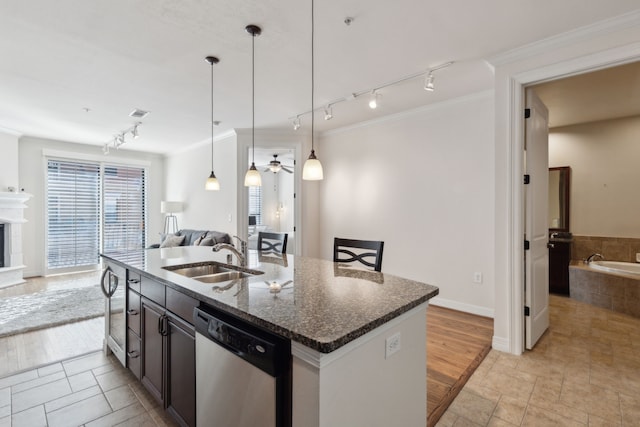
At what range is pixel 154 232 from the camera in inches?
280

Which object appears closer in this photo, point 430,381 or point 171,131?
point 430,381

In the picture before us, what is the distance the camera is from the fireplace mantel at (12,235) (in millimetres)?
4961

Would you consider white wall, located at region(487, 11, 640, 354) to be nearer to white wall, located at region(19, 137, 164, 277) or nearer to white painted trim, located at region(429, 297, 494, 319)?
white painted trim, located at region(429, 297, 494, 319)

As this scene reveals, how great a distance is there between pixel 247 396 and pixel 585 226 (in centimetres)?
547

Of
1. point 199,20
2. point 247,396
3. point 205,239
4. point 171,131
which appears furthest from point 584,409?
point 171,131

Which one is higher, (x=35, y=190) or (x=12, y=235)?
(x=35, y=190)

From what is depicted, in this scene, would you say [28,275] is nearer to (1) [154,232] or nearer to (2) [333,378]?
(1) [154,232]

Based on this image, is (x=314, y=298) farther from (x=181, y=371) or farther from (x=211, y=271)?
(x=211, y=271)

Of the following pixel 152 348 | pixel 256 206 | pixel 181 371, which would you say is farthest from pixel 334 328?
pixel 256 206

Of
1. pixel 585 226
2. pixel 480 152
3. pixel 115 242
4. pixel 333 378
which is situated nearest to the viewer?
pixel 333 378

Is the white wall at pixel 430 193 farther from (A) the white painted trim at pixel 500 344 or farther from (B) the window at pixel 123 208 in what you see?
(B) the window at pixel 123 208

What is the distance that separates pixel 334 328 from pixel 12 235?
21.8 ft

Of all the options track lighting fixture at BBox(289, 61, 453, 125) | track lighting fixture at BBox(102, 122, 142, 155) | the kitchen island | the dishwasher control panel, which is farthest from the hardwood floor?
track lighting fixture at BBox(102, 122, 142, 155)

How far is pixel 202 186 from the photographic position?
606cm
